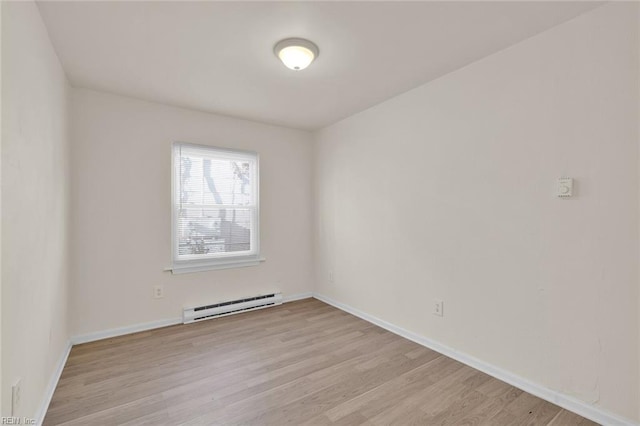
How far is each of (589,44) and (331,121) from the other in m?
2.56

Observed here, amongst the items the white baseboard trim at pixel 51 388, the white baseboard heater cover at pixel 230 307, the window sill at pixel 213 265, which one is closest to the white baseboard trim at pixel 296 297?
the white baseboard heater cover at pixel 230 307

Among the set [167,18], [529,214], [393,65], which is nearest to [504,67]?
[393,65]

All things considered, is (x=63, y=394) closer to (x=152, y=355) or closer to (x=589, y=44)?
(x=152, y=355)

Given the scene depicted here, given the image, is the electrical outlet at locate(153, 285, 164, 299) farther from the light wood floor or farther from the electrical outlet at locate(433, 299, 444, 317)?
the electrical outlet at locate(433, 299, 444, 317)

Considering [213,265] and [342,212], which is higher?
[342,212]

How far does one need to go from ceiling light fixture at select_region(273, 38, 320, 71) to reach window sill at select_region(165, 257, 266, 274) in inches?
94.1

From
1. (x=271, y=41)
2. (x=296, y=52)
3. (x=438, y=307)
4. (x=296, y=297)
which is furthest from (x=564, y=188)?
(x=296, y=297)

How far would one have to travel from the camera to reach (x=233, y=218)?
3.75 metres

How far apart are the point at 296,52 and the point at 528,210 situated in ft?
6.46

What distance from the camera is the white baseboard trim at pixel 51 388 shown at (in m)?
1.74

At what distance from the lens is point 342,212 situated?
3812mm

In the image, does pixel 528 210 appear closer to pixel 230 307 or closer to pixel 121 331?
pixel 230 307

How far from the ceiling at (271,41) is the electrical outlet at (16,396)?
2022 mm

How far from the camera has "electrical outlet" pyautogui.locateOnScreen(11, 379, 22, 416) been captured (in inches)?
52.5
